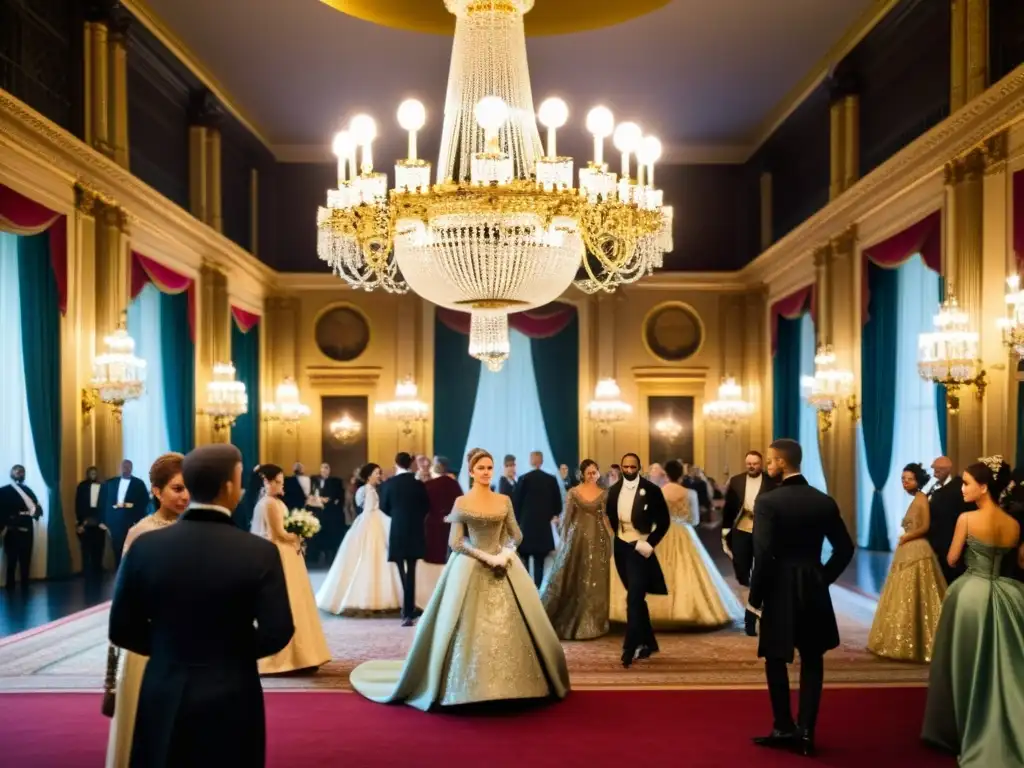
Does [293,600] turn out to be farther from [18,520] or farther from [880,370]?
[880,370]

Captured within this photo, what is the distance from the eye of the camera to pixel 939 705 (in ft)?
17.9

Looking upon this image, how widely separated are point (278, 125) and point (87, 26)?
21.1 feet

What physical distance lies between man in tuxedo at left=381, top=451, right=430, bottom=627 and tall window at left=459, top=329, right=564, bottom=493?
1022 centimetres

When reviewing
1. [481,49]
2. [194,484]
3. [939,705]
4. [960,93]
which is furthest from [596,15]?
[194,484]

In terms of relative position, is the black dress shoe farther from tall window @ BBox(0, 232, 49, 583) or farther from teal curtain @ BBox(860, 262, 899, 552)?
teal curtain @ BBox(860, 262, 899, 552)

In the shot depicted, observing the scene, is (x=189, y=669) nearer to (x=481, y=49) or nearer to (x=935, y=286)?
(x=481, y=49)

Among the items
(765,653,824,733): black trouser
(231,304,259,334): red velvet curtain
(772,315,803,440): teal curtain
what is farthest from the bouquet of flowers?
(772,315,803,440): teal curtain

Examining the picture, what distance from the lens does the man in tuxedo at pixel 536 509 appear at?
10477mm

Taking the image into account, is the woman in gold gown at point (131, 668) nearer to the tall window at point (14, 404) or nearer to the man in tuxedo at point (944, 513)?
the man in tuxedo at point (944, 513)

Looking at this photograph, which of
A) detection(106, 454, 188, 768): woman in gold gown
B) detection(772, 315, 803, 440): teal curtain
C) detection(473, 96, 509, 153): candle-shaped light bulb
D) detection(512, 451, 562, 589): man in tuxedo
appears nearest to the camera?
detection(106, 454, 188, 768): woman in gold gown

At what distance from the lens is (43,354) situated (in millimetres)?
11141

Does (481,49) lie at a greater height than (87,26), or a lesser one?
lesser

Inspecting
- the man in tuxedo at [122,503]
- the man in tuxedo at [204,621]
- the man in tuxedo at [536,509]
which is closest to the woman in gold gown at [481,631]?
the man in tuxedo at [204,621]

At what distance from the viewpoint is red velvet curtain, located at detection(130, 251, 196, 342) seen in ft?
44.3
